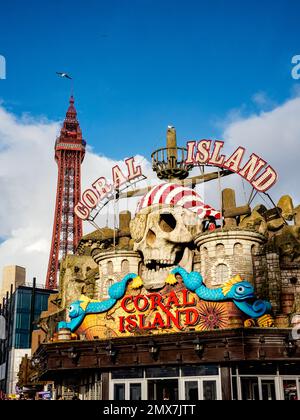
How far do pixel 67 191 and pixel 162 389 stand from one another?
3745 inches

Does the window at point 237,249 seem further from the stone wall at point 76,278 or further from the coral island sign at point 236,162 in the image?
the stone wall at point 76,278

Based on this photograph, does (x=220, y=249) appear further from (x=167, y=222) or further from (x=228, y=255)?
(x=167, y=222)

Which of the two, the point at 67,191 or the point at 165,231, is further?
the point at 67,191

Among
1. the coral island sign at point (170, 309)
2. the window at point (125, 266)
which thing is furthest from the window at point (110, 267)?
the coral island sign at point (170, 309)

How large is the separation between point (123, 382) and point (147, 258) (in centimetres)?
875

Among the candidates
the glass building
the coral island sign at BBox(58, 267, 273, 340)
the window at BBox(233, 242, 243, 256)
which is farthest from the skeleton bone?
the glass building

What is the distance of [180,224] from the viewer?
117 ft

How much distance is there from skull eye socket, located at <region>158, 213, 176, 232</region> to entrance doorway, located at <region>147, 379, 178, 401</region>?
1101 cm

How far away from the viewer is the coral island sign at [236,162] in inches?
1441

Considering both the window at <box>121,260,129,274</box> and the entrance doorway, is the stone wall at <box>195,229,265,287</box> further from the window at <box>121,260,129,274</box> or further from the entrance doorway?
the entrance doorway

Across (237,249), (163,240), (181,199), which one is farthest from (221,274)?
(181,199)

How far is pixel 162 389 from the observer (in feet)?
Answer: 97.0

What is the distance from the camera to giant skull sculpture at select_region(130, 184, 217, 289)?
1389 inches
